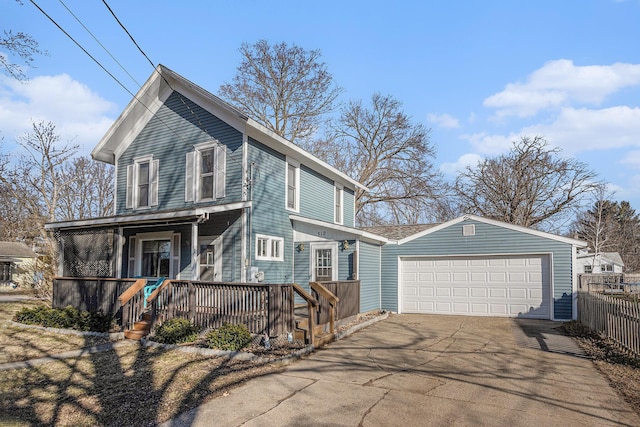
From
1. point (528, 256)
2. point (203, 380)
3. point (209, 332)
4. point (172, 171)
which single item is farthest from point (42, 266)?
point (528, 256)

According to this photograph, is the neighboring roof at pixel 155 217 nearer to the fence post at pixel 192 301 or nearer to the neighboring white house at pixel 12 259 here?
the fence post at pixel 192 301

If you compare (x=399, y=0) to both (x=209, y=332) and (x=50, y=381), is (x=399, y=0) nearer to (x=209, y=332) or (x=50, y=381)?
(x=209, y=332)

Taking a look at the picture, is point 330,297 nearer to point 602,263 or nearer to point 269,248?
point 269,248

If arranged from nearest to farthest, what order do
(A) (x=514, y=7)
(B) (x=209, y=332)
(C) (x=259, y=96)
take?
(B) (x=209, y=332)
(A) (x=514, y=7)
(C) (x=259, y=96)

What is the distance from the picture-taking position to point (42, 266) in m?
16.7

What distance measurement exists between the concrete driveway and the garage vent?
5385mm

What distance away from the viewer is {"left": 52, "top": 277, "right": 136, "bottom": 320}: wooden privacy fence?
10.7m

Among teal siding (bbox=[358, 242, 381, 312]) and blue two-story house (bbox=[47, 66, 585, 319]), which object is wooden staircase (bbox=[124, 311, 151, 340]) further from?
teal siding (bbox=[358, 242, 381, 312])

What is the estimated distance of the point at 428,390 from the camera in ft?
18.9

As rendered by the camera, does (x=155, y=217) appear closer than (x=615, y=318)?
No

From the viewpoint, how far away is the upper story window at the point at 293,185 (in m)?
13.7

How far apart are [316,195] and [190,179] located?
14.8 ft

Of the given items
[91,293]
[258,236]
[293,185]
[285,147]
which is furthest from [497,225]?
[91,293]

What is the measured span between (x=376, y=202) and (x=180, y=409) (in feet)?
84.2
